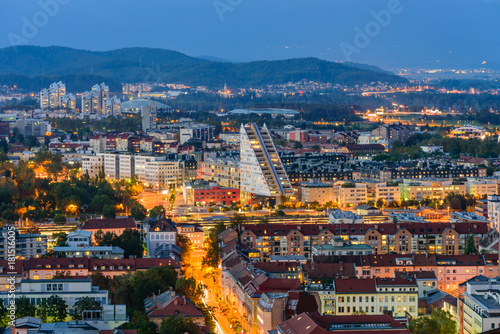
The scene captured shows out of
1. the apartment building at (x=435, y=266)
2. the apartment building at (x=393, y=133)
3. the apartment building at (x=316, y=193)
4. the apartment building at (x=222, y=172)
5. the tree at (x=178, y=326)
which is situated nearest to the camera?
the tree at (x=178, y=326)

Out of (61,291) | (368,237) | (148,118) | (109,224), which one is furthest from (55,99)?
(61,291)

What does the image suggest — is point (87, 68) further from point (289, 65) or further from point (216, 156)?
point (216, 156)

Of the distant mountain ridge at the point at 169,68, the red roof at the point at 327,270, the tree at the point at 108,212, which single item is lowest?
the red roof at the point at 327,270

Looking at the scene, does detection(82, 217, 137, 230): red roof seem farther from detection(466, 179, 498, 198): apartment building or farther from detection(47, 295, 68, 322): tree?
detection(466, 179, 498, 198): apartment building

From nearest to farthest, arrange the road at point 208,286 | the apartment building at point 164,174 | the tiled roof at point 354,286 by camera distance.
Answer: the road at point 208,286 < the tiled roof at point 354,286 < the apartment building at point 164,174

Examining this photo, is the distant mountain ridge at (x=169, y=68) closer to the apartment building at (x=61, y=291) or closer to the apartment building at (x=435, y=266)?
the apartment building at (x=435, y=266)

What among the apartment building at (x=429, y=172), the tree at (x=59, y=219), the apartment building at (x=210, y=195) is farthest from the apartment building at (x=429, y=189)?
the tree at (x=59, y=219)

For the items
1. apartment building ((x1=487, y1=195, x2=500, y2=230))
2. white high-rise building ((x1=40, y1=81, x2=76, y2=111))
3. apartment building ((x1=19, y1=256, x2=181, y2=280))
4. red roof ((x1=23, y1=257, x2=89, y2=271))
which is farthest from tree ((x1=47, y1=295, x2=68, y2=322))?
white high-rise building ((x1=40, y1=81, x2=76, y2=111))
